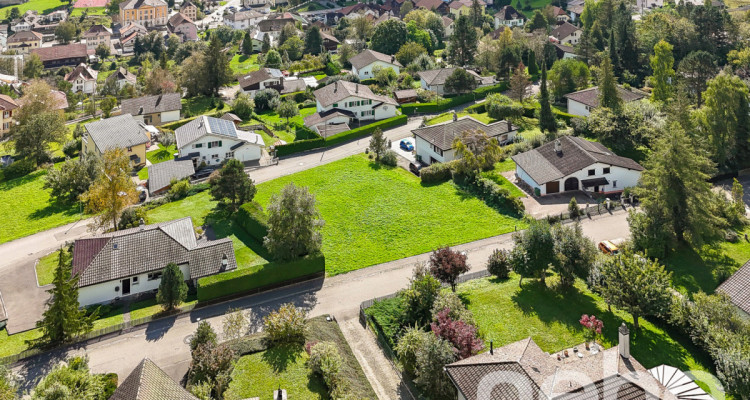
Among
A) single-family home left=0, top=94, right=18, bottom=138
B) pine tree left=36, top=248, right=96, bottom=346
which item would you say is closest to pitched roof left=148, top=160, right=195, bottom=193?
pine tree left=36, top=248, right=96, bottom=346

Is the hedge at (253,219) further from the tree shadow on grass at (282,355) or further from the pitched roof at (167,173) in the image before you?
the tree shadow on grass at (282,355)

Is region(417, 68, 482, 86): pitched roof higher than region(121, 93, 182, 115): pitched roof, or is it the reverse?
region(121, 93, 182, 115): pitched roof

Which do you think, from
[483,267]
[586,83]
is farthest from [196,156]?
[586,83]

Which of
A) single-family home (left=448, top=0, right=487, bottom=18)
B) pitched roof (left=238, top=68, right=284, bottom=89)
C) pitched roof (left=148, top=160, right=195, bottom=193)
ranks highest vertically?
single-family home (left=448, top=0, right=487, bottom=18)

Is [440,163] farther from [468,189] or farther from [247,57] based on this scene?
[247,57]

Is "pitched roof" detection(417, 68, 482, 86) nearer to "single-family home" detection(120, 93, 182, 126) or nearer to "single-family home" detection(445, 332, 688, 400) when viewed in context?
"single-family home" detection(120, 93, 182, 126)

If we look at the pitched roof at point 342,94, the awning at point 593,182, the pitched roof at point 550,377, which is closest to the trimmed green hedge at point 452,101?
the pitched roof at point 342,94

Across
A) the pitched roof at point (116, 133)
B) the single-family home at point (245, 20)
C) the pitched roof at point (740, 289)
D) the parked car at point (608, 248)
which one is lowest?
the parked car at point (608, 248)

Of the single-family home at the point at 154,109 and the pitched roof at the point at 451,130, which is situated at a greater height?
the single-family home at the point at 154,109
